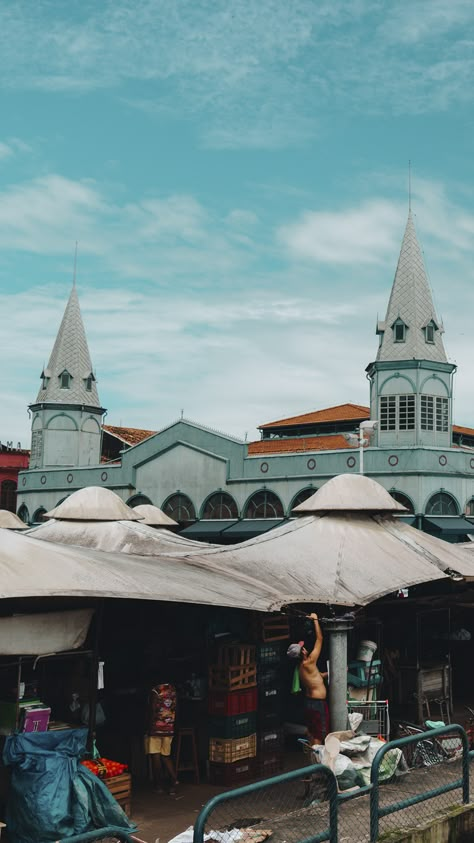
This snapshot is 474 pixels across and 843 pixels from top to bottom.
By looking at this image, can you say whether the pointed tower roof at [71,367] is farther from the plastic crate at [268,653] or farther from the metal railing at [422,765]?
the metal railing at [422,765]

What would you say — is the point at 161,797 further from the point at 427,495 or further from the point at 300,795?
the point at 427,495

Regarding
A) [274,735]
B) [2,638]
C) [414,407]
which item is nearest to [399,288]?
[414,407]

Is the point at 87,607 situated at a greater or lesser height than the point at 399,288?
lesser

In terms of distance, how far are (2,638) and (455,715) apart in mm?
9958

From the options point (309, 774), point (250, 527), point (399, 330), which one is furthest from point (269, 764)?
point (399, 330)

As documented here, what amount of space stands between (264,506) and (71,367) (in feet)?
55.4

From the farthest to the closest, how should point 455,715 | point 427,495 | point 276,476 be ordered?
point 276,476
point 427,495
point 455,715

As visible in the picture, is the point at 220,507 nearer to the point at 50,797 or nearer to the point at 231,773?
the point at 231,773

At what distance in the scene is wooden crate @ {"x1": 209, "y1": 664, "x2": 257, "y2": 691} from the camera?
1216 centimetres

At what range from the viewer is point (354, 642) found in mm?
15133

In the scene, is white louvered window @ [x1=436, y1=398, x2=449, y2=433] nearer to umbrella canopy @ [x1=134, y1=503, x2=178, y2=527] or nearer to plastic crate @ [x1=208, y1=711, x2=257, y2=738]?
umbrella canopy @ [x1=134, y1=503, x2=178, y2=527]

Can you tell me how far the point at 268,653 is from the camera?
42.9 feet

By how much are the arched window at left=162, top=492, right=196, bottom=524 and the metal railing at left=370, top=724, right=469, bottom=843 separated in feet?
103

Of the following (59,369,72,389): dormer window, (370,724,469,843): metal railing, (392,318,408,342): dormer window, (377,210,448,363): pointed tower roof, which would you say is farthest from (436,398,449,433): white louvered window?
(370,724,469,843): metal railing
